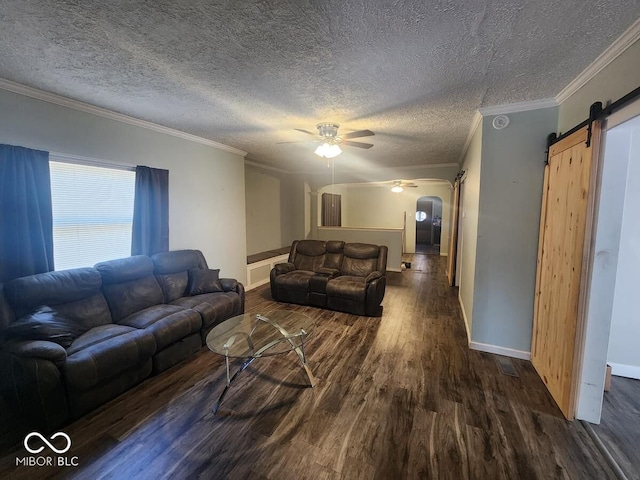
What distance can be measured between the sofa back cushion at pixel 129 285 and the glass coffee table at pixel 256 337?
95 cm

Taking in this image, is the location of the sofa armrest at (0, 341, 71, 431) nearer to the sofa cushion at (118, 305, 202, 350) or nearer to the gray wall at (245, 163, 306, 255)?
the sofa cushion at (118, 305, 202, 350)

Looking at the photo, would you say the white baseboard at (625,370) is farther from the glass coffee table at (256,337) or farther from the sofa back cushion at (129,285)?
the sofa back cushion at (129,285)

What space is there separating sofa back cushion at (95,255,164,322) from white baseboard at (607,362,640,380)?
4.37 metres

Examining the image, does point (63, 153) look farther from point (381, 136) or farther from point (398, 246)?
point (398, 246)

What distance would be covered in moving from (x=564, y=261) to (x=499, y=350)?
4.01 feet

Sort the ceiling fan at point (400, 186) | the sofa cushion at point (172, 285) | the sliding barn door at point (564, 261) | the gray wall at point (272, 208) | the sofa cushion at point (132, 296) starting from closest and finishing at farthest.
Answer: the sliding barn door at point (564, 261), the sofa cushion at point (132, 296), the sofa cushion at point (172, 285), the gray wall at point (272, 208), the ceiling fan at point (400, 186)

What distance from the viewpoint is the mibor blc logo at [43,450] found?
1621 mm

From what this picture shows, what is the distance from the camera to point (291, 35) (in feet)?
5.19

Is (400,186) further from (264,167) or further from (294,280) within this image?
(294,280)

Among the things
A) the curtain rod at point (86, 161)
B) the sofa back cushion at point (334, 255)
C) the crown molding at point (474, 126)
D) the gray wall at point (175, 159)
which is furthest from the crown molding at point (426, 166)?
the curtain rod at point (86, 161)

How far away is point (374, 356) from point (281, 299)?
6.66 ft

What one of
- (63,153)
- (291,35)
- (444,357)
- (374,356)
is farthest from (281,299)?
(291,35)

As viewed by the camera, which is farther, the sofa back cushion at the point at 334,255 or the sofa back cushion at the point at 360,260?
the sofa back cushion at the point at 334,255

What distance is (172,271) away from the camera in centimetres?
333
